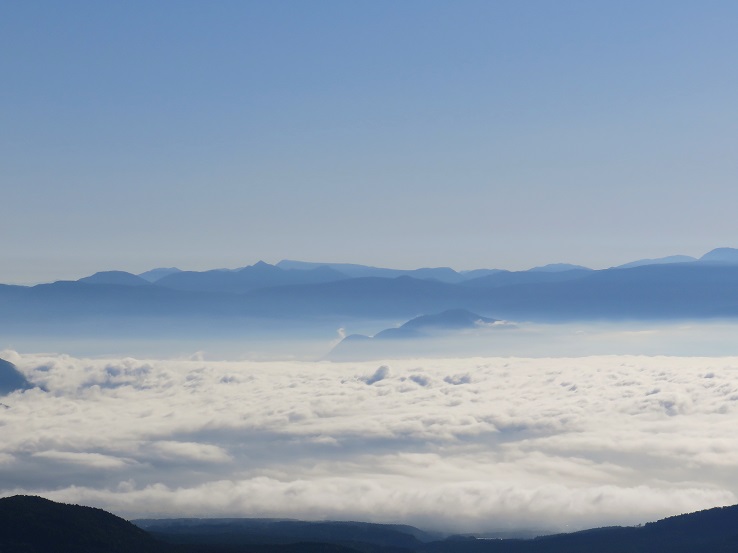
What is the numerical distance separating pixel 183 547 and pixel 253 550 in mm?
19390

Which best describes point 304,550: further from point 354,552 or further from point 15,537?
point 15,537

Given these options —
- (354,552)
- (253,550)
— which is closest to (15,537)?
(253,550)

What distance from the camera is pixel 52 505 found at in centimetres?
17862

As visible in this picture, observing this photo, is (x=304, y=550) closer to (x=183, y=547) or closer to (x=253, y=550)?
(x=253, y=550)

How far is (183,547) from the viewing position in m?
176

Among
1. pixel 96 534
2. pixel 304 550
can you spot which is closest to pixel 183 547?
pixel 96 534

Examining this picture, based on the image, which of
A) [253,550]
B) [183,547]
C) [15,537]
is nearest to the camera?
[15,537]

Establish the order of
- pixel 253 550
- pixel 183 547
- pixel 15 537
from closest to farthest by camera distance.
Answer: pixel 15 537, pixel 183 547, pixel 253 550

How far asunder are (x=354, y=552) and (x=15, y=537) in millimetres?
68691

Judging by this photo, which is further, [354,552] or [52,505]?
[354,552]

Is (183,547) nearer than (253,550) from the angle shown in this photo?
Yes

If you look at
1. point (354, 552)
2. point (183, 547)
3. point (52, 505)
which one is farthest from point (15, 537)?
point (354, 552)

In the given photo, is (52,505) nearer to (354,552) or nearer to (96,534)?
(96,534)

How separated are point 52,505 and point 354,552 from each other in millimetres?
62294
